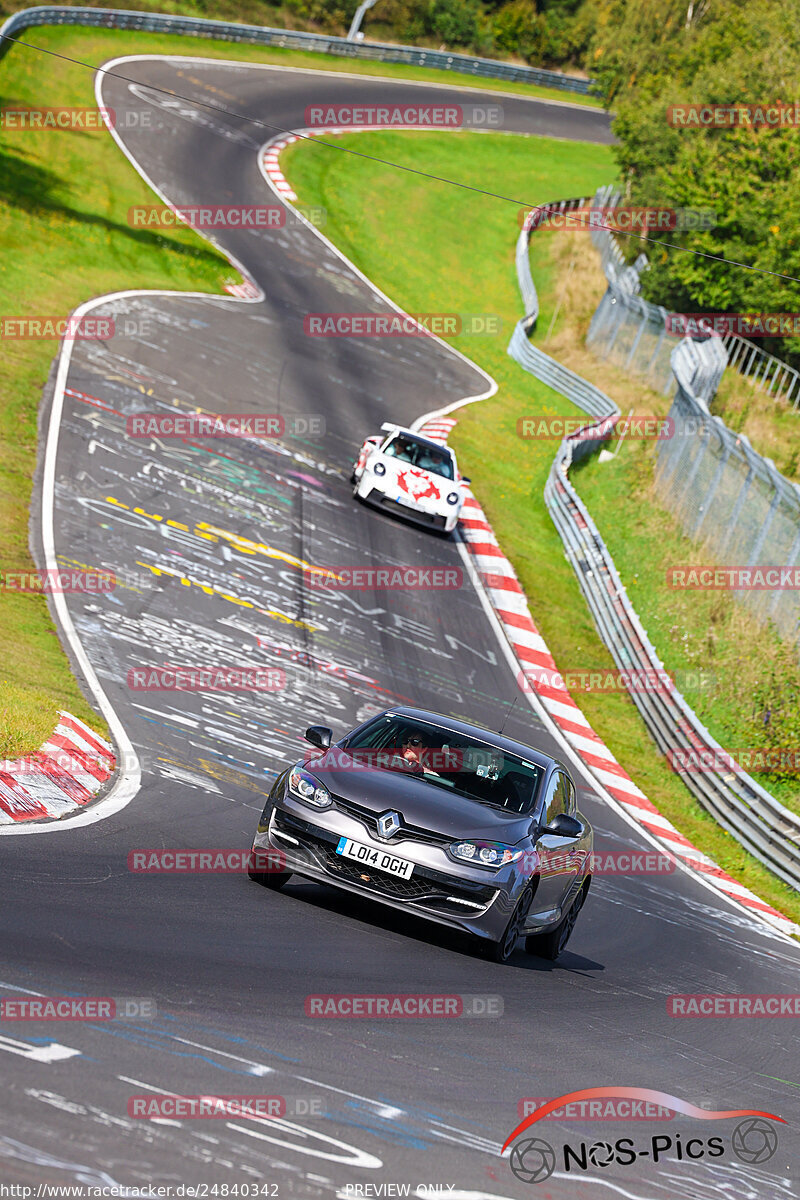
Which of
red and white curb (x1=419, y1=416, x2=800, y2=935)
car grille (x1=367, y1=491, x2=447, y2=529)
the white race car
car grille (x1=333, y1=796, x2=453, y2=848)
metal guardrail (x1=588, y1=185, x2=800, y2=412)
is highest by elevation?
metal guardrail (x1=588, y1=185, x2=800, y2=412)

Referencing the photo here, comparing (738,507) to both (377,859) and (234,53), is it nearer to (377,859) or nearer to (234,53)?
(377,859)

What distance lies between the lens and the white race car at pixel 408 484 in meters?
25.3

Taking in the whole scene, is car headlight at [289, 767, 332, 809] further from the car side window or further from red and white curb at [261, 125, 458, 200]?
red and white curb at [261, 125, 458, 200]

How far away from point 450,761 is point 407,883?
1.32m

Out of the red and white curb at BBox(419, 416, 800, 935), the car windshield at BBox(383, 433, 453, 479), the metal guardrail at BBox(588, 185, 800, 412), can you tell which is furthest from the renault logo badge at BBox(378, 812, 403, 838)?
the metal guardrail at BBox(588, 185, 800, 412)

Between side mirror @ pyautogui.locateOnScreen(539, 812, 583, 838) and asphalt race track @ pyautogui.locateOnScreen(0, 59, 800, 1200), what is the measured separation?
949 mm

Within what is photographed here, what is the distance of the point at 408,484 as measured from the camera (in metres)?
25.3

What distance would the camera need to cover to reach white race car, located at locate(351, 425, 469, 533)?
83.1ft

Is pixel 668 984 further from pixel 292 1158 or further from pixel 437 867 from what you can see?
pixel 292 1158

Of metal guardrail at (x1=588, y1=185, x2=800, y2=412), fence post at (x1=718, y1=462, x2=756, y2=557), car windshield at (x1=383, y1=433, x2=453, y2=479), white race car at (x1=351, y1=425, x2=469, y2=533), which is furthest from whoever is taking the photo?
metal guardrail at (x1=588, y1=185, x2=800, y2=412)

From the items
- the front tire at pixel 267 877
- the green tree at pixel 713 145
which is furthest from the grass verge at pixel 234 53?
the front tire at pixel 267 877

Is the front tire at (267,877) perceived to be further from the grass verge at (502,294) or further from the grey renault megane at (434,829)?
the grass verge at (502,294)

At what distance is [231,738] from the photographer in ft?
47.0

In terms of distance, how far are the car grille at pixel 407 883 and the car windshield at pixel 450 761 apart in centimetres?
82
